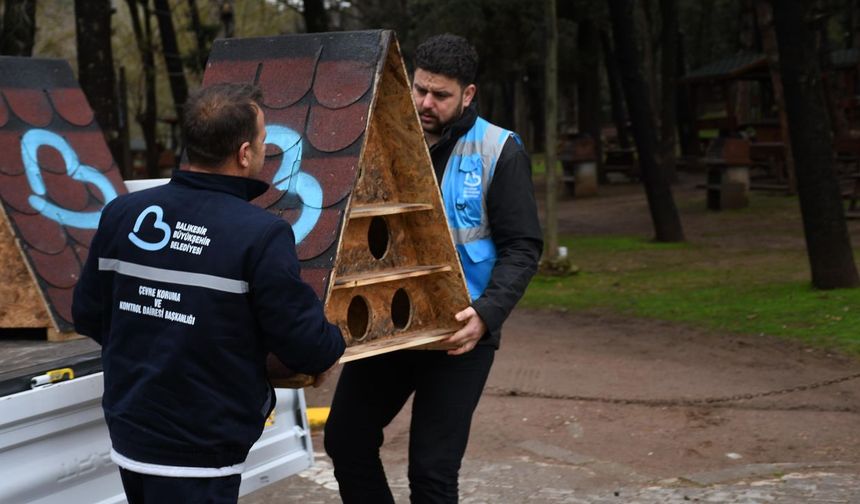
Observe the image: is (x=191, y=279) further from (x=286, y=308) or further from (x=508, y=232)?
(x=508, y=232)

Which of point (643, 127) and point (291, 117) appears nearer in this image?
point (291, 117)

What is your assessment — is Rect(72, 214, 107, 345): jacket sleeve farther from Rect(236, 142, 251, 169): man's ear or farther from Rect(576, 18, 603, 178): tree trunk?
Rect(576, 18, 603, 178): tree trunk

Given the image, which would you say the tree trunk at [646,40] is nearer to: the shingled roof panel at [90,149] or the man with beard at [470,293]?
the shingled roof panel at [90,149]

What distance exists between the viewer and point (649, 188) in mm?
16609

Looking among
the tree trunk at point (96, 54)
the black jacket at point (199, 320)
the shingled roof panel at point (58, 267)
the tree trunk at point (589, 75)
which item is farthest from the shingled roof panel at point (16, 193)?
the tree trunk at point (589, 75)

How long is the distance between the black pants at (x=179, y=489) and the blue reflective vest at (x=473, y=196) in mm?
1304

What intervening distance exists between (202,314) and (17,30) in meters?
15.9

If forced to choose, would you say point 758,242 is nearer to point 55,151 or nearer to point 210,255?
point 55,151

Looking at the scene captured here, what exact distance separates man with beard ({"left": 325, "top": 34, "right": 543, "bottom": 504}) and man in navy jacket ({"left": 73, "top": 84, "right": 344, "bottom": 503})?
0.92 meters

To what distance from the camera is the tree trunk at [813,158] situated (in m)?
11.2

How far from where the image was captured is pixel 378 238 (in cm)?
446

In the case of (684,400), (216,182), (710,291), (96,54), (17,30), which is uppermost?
(17,30)

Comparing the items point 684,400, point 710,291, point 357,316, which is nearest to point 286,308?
point 357,316

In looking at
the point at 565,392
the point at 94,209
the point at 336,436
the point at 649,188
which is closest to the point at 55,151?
the point at 94,209
